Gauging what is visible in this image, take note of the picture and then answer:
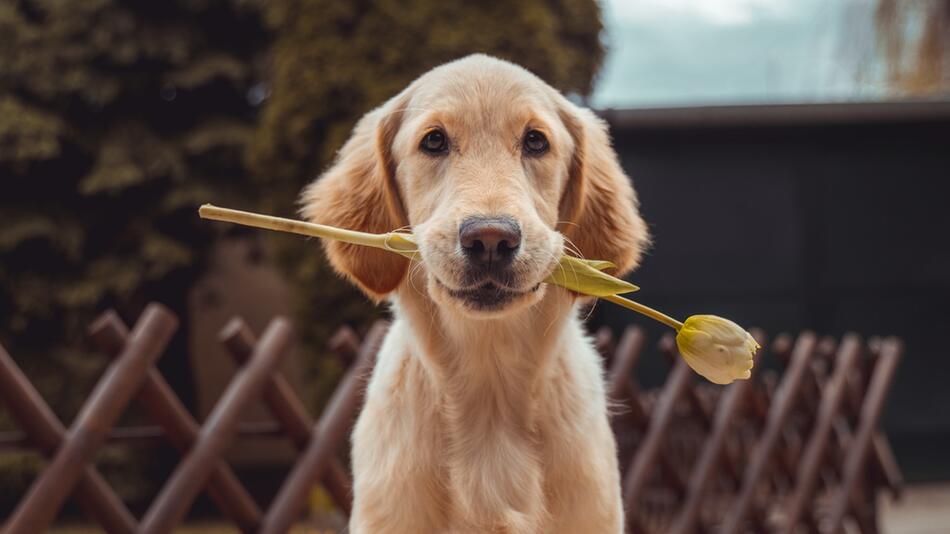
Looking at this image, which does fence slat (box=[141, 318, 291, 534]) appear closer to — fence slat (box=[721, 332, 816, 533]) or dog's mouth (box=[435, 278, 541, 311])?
dog's mouth (box=[435, 278, 541, 311])

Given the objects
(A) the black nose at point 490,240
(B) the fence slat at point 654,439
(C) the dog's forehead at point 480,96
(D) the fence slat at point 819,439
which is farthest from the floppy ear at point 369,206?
(D) the fence slat at point 819,439

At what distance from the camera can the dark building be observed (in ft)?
35.0

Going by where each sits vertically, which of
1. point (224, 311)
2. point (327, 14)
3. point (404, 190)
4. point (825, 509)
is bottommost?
point (224, 311)

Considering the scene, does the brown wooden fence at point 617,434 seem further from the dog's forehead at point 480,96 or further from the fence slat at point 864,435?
the dog's forehead at point 480,96

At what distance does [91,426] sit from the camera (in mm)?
→ 3342

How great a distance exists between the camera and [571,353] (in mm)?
2980

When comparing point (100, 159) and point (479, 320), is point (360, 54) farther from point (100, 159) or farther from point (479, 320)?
point (479, 320)

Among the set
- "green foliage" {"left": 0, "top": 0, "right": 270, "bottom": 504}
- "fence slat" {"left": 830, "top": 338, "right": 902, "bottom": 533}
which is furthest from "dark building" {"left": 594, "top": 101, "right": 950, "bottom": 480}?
"green foliage" {"left": 0, "top": 0, "right": 270, "bottom": 504}

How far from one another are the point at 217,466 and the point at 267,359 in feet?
1.43

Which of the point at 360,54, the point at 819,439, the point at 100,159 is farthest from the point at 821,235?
the point at 100,159

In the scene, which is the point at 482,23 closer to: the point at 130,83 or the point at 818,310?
the point at 130,83

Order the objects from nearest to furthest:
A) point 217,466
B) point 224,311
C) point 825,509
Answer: point 217,466 < point 825,509 < point 224,311

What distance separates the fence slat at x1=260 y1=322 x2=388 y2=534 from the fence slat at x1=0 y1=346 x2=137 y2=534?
25.0 inches

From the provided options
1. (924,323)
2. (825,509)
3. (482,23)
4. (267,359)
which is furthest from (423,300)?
(924,323)
